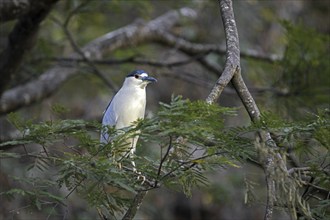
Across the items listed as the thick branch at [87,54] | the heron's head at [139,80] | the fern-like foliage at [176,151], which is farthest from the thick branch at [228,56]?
the thick branch at [87,54]

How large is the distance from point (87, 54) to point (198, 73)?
169cm

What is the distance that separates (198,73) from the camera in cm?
575

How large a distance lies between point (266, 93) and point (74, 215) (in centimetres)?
164

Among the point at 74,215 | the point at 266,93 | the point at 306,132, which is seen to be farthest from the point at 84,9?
the point at 306,132

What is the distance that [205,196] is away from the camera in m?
5.98

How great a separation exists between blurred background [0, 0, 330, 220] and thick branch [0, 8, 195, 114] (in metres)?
0.09

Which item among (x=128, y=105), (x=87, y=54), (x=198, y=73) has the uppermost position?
(x=128, y=105)

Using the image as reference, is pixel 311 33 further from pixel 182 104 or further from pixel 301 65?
pixel 182 104

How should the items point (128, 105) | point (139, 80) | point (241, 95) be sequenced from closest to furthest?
point (241, 95), point (128, 105), point (139, 80)

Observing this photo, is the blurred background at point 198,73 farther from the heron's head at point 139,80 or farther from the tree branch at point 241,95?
the tree branch at point 241,95

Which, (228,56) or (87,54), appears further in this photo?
(87,54)

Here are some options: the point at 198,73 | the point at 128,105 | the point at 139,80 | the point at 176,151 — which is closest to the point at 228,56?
the point at 176,151

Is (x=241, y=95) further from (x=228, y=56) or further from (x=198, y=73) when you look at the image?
(x=198, y=73)

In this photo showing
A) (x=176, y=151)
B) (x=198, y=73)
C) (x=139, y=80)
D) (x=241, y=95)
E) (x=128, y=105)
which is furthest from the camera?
(x=198, y=73)
